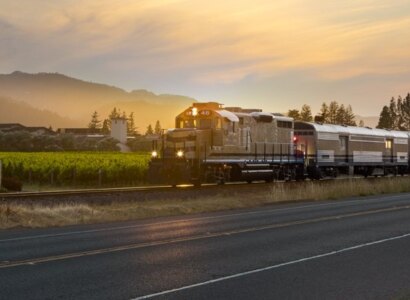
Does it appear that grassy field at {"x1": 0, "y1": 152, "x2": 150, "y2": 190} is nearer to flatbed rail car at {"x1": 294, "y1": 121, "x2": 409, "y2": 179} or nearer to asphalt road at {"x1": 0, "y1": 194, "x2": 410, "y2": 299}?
flatbed rail car at {"x1": 294, "y1": 121, "x2": 409, "y2": 179}

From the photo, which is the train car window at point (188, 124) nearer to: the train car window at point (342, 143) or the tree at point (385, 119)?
the train car window at point (342, 143)

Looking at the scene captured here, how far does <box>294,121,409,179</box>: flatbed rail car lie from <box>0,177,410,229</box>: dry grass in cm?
462

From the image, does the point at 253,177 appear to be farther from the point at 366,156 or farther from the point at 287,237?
the point at 287,237

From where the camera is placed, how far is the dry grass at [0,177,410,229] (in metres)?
18.2

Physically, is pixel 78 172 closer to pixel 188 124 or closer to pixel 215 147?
pixel 188 124

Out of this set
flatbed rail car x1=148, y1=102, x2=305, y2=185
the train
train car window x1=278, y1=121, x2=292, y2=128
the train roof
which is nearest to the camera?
flatbed rail car x1=148, y1=102, x2=305, y2=185

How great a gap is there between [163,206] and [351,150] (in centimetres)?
2334

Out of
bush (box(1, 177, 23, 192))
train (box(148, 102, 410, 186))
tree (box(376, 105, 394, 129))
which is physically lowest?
bush (box(1, 177, 23, 192))

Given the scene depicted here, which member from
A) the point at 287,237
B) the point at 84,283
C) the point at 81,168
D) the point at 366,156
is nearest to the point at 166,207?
the point at 287,237

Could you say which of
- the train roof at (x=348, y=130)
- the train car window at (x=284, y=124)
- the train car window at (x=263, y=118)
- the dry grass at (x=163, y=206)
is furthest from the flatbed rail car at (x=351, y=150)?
the train car window at (x=263, y=118)

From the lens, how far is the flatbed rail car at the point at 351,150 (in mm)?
38125

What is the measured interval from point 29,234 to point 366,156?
33368 mm

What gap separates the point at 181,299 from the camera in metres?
7.67

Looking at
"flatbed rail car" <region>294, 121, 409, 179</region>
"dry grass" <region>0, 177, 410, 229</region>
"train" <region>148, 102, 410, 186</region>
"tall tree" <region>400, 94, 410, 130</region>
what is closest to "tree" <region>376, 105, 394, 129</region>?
"tall tree" <region>400, 94, 410, 130</region>
